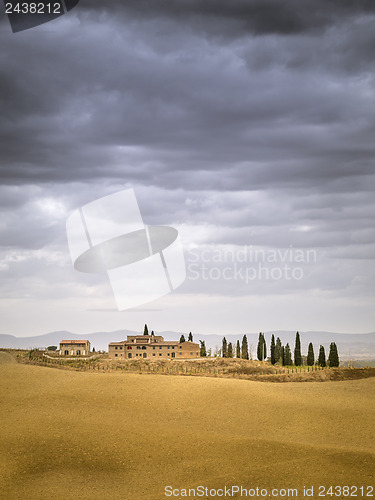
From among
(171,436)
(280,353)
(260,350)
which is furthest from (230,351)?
(171,436)

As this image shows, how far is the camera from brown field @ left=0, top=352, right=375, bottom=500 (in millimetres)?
27812

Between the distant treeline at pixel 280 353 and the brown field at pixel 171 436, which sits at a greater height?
the distant treeline at pixel 280 353

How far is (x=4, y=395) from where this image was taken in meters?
43.2

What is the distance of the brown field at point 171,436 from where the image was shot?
91.2 feet

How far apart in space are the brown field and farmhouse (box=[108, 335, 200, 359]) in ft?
118

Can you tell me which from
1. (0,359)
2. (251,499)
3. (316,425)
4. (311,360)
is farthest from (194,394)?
(311,360)

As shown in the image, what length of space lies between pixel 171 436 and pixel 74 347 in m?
55.4

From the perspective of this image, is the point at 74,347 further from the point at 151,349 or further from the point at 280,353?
the point at 280,353

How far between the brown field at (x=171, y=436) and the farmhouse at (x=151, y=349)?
36052mm

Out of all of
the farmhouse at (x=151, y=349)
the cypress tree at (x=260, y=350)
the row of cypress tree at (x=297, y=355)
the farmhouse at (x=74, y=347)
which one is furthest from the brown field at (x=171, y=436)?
the cypress tree at (x=260, y=350)

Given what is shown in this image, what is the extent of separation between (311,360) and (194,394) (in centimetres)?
4621

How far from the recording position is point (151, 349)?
285 feet

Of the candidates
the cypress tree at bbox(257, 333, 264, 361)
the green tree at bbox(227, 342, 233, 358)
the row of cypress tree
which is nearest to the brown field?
the row of cypress tree

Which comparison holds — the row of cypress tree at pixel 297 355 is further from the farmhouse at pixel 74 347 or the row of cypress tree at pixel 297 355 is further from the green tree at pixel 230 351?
the farmhouse at pixel 74 347
